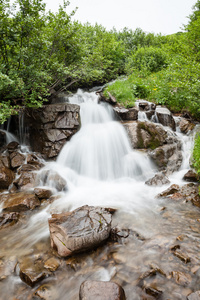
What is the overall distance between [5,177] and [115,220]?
13.0 ft

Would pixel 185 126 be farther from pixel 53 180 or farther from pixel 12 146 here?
pixel 12 146

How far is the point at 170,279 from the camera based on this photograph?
2.50 meters

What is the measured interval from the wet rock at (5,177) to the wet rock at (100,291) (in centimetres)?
480

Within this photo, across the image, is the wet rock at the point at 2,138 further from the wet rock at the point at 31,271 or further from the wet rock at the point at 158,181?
the wet rock at the point at 158,181

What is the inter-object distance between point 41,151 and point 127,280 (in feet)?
20.9

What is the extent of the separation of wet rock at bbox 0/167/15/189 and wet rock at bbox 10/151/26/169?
19.4 inches

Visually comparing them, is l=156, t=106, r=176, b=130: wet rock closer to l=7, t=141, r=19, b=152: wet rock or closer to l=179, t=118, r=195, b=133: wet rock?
l=179, t=118, r=195, b=133: wet rock

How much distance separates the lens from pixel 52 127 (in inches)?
314

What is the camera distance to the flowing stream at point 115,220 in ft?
8.59

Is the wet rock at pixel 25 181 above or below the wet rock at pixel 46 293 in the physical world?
above

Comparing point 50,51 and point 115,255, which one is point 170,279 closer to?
point 115,255

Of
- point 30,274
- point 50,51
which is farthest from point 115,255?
point 50,51

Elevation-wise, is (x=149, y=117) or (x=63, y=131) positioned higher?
(x=149, y=117)

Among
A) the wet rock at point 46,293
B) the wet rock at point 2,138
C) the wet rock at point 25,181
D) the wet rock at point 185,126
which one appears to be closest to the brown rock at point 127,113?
the wet rock at point 185,126
